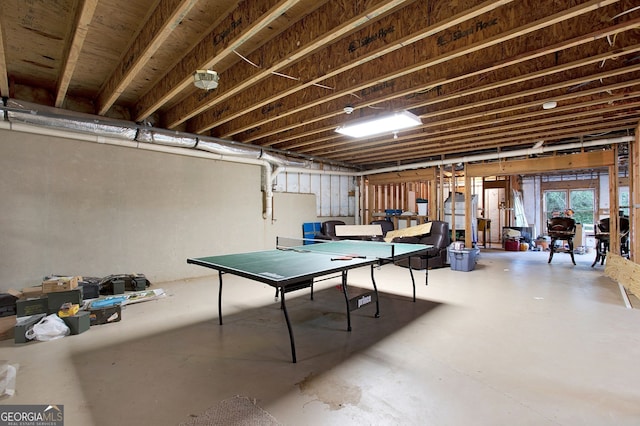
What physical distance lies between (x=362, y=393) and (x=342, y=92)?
3.13 m

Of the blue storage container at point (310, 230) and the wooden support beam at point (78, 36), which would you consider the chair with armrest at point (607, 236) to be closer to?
the blue storage container at point (310, 230)

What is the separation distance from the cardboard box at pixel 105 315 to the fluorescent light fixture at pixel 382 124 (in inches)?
146

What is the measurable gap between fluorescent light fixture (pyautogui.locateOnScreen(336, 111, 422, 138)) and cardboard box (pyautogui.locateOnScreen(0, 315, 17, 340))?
4.48 meters

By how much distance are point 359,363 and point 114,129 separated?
4828 mm

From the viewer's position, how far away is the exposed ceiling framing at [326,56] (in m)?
2.44

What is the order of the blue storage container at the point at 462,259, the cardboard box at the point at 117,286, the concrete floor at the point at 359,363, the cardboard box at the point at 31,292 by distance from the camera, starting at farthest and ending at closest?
the blue storage container at the point at 462,259 < the cardboard box at the point at 117,286 < the cardboard box at the point at 31,292 < the concrete floor at the point at 359,363

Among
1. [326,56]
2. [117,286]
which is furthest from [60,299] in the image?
[326,56]

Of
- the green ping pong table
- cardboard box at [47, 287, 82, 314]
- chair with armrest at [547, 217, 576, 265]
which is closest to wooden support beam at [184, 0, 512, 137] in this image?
the green ping pong table

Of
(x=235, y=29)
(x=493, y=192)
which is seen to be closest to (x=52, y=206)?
(x=235, y=29)

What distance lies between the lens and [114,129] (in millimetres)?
4676

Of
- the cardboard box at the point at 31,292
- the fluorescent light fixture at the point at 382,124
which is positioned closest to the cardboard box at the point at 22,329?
the cardboard box at the point at 31,292

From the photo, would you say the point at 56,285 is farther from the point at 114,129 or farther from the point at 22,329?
the point at 114,129

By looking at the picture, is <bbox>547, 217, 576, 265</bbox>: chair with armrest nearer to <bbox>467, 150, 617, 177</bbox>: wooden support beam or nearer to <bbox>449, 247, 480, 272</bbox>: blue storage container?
<bbox>467, 150, 617, 177</bbox>: wooden support beam

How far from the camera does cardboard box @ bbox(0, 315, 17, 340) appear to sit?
9.93 ft
